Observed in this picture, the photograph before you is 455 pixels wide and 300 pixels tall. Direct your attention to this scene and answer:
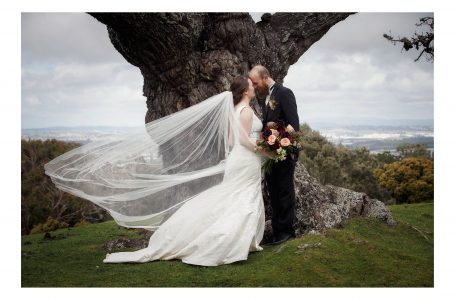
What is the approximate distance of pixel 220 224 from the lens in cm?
635

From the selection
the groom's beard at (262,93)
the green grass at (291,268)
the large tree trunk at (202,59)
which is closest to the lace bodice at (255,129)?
the groom's beard at (262,93)

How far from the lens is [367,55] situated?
8.91 m

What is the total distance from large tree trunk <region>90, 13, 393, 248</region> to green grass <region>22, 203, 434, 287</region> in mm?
572

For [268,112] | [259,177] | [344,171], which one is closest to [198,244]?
[259,177]

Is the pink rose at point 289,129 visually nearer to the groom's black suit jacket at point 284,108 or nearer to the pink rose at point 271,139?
the groom's black suit jacket at point 284,108

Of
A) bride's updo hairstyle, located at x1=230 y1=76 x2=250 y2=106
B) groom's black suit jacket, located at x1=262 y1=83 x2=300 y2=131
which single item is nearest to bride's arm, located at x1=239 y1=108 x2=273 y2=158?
bride's updo hairstyle, located at x1=230 y1=76 x2=250 y2=106

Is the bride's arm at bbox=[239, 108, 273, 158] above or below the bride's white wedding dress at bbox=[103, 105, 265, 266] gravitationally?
above

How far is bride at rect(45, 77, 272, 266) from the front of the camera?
6484 millimetres

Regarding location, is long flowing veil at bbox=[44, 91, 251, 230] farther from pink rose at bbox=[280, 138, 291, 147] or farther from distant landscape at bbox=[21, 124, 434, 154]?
pink rose at bbox=[280, 138, 291, 147]

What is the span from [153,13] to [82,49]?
2.89 metres

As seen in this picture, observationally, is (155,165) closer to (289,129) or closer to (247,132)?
(247,132)

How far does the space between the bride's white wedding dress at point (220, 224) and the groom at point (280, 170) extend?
0.43 meters

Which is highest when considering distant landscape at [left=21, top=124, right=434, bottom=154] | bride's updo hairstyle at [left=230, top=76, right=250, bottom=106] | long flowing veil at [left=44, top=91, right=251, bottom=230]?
bride's updo hairstyle at [left=230, top=76, right=250, bottom=106]

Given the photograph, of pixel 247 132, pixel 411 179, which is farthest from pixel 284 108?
pixel 411 179
